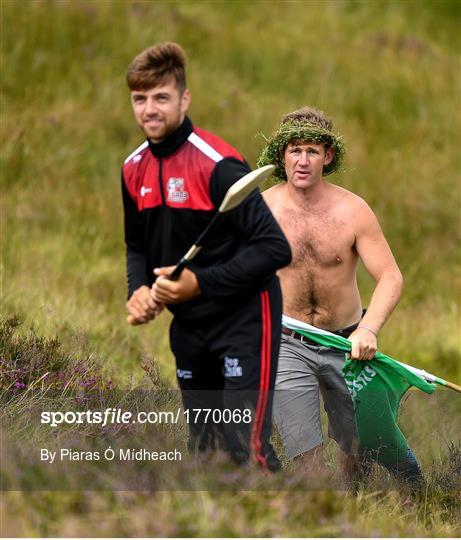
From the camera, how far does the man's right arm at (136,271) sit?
519cm

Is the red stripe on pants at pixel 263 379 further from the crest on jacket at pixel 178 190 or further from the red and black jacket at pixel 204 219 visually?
the crest on jacket at pixel 178 190

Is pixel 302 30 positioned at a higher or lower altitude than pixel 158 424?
higher

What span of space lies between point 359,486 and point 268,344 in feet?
3.91

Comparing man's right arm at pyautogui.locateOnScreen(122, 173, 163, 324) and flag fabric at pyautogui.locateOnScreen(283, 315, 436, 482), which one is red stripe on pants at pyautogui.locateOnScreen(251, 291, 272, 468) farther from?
flag fabric at pyautogui.locateOnScreen(283, 315, 436, 482)

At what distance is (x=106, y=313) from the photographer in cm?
1027

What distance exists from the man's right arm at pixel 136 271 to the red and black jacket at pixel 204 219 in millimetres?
71

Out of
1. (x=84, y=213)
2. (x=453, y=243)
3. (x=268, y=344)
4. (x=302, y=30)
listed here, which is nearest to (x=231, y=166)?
(x=268, y=344)

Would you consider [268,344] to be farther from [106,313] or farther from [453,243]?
→ [453,243]

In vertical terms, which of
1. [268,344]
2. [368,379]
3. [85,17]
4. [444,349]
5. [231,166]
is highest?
[85,17]

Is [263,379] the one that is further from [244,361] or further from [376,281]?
[376,281]

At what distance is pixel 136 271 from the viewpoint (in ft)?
17.9

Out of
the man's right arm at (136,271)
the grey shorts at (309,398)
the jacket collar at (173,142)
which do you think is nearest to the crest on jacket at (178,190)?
the jacket collar at (173,142)

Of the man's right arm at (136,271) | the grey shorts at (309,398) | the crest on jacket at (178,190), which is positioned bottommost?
the grey shorts at (309,398)

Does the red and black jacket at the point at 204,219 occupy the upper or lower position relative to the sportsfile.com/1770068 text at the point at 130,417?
A: upper
